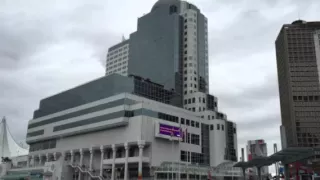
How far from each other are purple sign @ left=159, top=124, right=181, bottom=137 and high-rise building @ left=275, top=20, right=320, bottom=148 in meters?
76.2

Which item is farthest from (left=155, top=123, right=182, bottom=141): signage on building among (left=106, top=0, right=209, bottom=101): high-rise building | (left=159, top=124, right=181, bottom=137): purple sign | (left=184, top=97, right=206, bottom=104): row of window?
(left=106, top=0, right=209, bottom=101): high-rise building

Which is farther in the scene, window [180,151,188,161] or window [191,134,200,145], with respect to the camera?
window [191,134,200,145]

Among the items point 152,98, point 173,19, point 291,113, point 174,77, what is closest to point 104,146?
point 152,98

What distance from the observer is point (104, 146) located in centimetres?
9800

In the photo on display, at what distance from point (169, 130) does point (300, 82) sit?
329ft

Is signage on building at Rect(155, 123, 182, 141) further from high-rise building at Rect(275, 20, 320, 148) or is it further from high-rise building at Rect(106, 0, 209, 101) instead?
high-rise building at Rect(275, 20, 320, 148)

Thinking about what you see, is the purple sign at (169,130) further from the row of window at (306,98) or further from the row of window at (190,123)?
the row of window at (306,98)

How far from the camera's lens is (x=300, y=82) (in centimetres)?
16850

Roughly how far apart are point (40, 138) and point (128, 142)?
5096 cm

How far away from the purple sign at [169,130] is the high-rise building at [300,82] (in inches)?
3000

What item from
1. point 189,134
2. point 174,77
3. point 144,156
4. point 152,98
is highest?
point 174,77

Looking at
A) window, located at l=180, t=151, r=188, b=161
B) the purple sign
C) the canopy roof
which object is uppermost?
the purple sign

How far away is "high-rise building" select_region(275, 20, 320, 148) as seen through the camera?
16012cm

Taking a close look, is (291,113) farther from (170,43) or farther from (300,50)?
(170,43)
